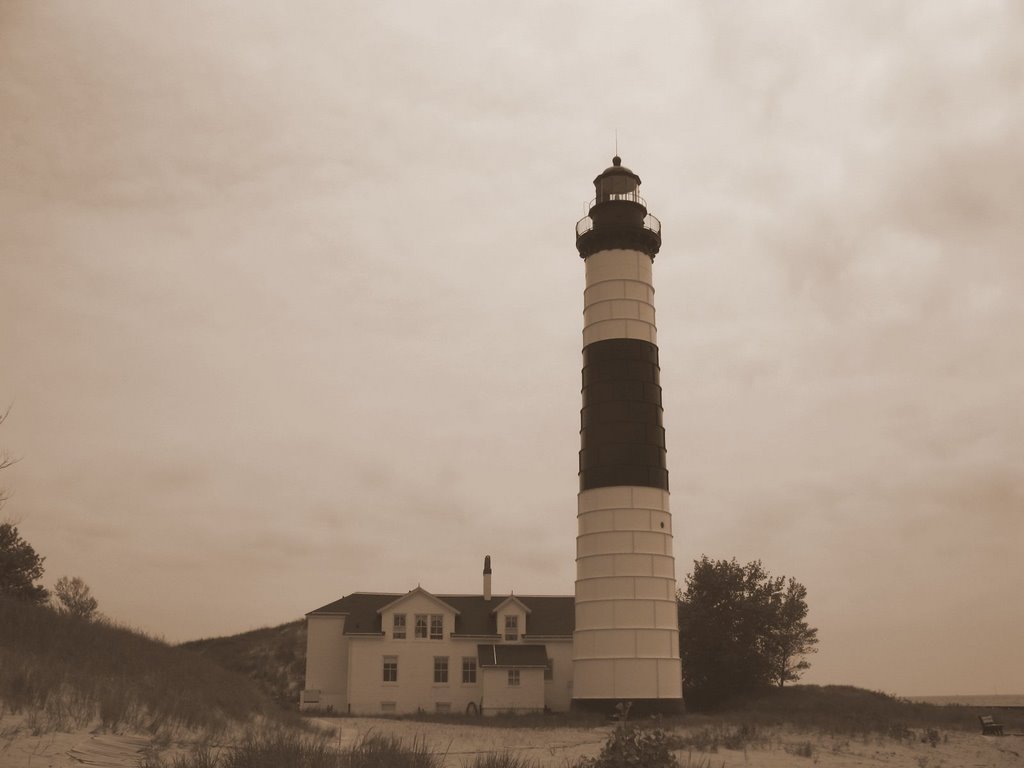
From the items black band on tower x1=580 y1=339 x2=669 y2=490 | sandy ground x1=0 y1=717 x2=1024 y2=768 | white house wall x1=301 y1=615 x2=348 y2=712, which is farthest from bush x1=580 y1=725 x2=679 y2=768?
white house wall x1=301 y1=615 x2=348 y2=712

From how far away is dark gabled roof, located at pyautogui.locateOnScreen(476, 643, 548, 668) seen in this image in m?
40.5

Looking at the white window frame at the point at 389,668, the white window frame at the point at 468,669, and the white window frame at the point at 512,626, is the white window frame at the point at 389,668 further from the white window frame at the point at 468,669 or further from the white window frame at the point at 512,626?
the white window frame at the point at 512,626

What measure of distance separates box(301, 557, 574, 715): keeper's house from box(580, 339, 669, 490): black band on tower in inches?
453

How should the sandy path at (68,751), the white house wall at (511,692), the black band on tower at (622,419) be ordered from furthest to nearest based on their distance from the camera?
the white house wall at (511,692) < the black band on tower at (622,419) < the sandy path at (68,751)

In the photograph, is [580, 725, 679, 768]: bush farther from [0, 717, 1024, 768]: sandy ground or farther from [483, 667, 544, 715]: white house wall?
[483, 667, 544, 715]: white house wall

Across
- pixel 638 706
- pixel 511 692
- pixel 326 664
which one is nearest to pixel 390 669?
pixel 326 664

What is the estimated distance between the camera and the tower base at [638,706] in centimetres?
3153

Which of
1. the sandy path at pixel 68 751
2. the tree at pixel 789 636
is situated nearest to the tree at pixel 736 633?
the tree at pixel 789 636

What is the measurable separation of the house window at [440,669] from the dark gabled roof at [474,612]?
139 centimetres

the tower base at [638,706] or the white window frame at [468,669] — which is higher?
the white window frame at [468,669]

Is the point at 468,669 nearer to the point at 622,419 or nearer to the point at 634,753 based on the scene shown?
the point at 622,419

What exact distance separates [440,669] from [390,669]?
7.48 ft

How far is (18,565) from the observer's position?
41.0 meters

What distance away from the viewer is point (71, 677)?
50.6ft
